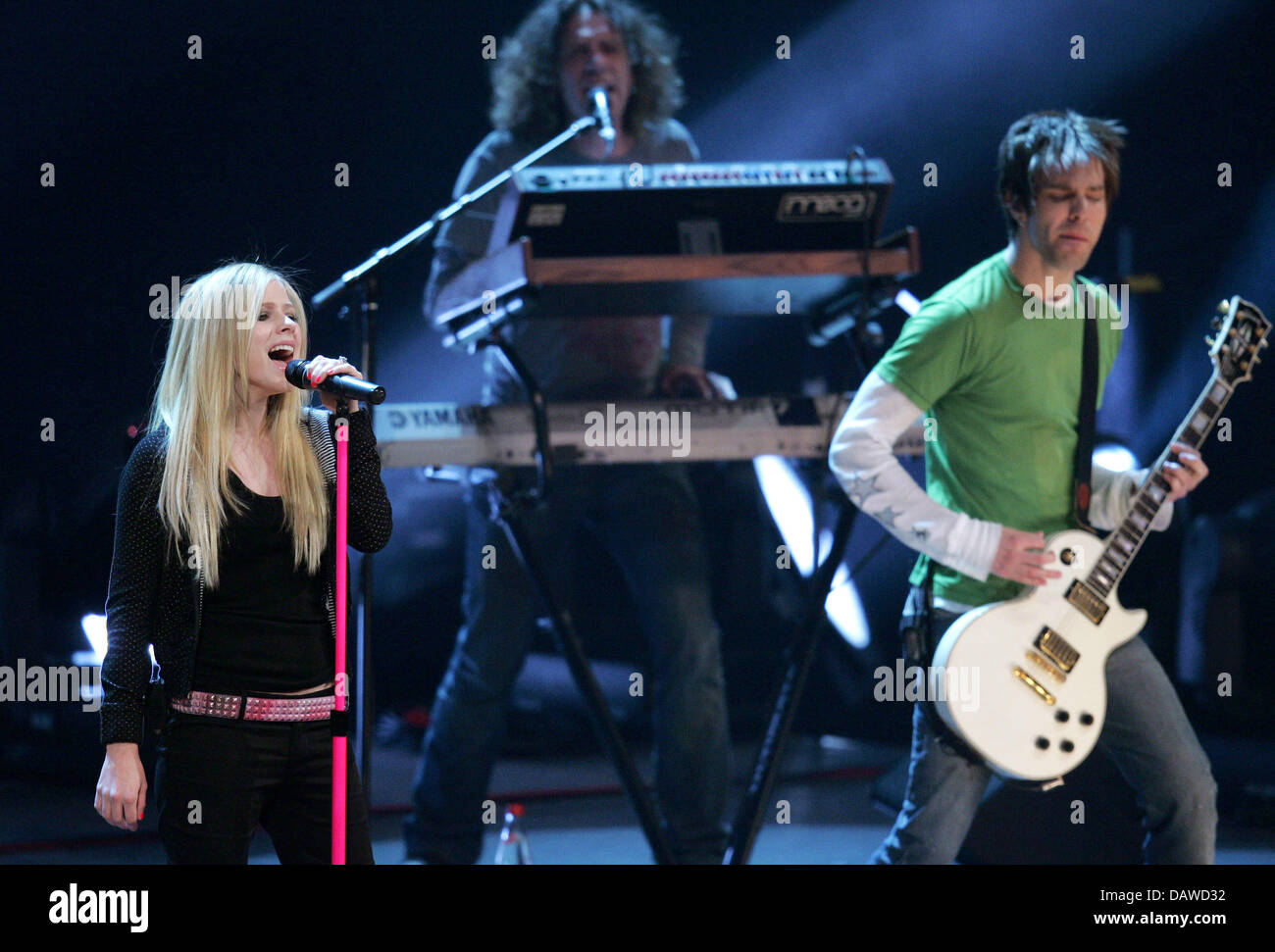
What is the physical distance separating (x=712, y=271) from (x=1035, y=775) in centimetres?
134

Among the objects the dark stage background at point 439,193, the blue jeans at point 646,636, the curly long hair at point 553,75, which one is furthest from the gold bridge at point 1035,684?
the curly long hair at point 553,75

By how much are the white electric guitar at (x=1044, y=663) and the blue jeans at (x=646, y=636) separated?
89 cm

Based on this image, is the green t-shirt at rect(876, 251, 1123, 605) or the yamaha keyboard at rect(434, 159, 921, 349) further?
the yamaha keyboard at rect(434, 159, 921, 349)

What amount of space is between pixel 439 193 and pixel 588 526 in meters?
2.29

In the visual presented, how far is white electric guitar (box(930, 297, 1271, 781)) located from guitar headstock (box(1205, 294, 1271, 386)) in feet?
1.41

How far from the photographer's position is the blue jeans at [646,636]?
12.0ft

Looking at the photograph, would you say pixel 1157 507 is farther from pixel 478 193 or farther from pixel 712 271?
pixel 478 193

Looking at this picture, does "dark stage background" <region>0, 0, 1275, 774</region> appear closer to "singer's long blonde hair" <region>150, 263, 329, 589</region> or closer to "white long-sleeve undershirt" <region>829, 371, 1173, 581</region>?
"white long-sleeve undershirt" <region>829, 371, 1173, 581</region>

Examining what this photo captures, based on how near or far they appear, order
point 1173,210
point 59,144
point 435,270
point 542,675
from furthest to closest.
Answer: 1. point 542,675
2. point 1173,210
3. point 59,144
4. point 435,270

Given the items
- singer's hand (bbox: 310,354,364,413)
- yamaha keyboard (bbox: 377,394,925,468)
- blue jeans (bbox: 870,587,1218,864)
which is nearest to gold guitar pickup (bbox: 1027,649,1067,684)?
blue jeans (bbox: 870,587,1218,864)

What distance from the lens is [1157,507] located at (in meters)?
3.09

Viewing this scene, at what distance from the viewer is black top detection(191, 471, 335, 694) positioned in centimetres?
245

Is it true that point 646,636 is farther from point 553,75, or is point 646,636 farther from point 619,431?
point 553,75
